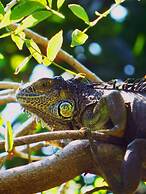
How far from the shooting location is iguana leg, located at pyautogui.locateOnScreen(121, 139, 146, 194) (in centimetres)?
328

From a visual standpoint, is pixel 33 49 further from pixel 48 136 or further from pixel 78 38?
pixel 48 136

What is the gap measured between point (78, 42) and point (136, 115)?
937mm

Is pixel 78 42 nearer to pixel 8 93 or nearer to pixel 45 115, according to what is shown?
pixel 45 115

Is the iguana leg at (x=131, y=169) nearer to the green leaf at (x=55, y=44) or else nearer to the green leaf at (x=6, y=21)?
the green leaf at (x=55, y=44)

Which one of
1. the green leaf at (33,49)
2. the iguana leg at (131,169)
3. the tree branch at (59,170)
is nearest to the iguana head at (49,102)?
the iguana leg at (131,169)

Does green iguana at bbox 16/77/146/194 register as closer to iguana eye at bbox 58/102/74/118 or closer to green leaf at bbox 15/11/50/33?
iguana eye at bbox 58/102/74/118

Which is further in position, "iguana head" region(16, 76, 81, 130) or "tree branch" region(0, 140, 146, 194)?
"iguana head" region(16, 76, 81, 130)

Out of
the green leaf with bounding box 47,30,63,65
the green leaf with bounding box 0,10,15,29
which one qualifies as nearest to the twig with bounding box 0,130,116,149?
the green leaf with bounding box 47,30,63,65

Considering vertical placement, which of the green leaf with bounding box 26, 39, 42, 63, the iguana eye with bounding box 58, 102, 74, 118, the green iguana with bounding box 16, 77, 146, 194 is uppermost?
the green leaf with bounding box 26, 39, 42, 63

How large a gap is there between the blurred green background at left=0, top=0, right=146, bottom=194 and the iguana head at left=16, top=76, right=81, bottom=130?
223 cm

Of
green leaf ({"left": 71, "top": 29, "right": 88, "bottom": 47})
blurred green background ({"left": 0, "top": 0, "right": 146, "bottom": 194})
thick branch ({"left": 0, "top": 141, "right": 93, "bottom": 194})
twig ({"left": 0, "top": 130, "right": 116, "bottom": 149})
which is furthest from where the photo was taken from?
blurred green background ({"left": 0, "top": 0, "right": 146, "bottom": 194})

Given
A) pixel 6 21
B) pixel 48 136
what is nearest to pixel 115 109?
pixel 48 136

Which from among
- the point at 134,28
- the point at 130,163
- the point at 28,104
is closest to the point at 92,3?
the point at 134,28

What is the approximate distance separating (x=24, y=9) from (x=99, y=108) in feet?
3.68
